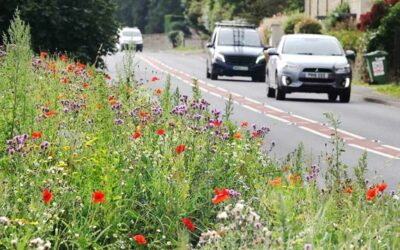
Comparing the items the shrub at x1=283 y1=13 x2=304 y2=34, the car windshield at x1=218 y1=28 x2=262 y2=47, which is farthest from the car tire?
the shrub at x1=283 y1=13 x2=304 y2=34

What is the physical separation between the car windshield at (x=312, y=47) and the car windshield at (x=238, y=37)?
39.1 ft

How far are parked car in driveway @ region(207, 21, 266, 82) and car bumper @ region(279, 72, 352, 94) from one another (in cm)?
1200

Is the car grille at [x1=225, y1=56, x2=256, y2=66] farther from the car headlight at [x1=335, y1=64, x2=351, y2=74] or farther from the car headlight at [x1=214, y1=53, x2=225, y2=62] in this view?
the car headlight at [x1=335, y1=64, x2=351, y2=74]

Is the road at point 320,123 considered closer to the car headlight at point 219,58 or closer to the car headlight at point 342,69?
the car headlight at point 342,69

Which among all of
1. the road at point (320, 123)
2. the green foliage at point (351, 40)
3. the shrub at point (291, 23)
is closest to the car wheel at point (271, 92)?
the road at point (320, 123)

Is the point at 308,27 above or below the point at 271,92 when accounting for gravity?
below

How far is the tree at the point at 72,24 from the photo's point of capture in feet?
88.3

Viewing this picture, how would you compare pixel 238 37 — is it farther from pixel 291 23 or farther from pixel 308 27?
pixel 291 23

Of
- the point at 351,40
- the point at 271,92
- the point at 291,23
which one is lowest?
the point at 291,23

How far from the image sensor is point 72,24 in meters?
27.1

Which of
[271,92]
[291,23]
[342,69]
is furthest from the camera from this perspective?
[291,23]

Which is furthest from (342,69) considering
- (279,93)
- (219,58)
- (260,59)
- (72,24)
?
(260,59)

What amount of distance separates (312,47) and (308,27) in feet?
87.1

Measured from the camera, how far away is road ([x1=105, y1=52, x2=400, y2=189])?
15.1 metres
